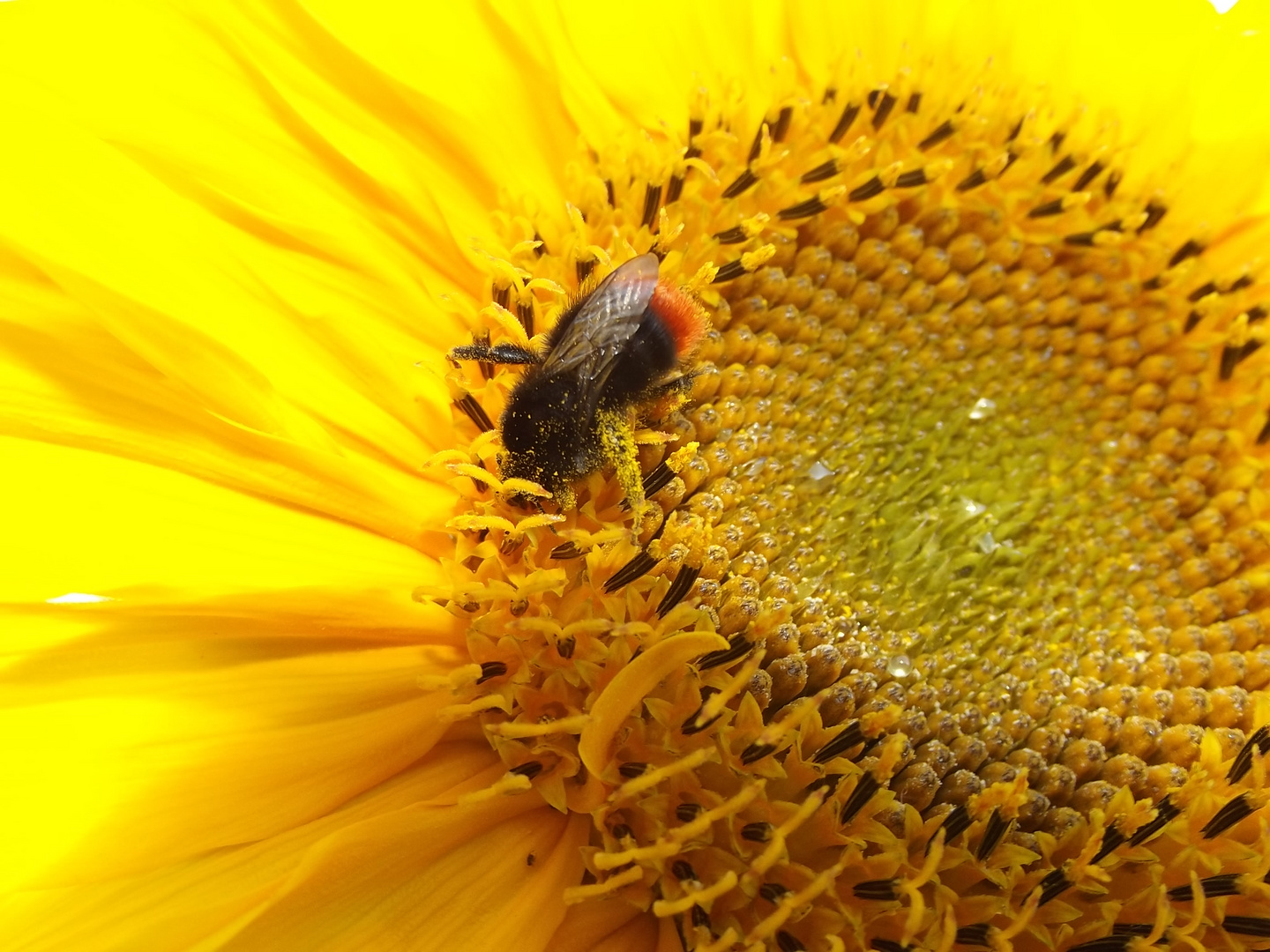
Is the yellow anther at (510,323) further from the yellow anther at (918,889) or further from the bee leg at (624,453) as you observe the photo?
the yellow anther at (918,889)

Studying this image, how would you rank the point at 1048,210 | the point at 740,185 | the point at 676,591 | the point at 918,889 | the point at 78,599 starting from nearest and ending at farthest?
the point at 78,599 < the point at 918,889 < the point at 676,591 < the point at 740,185 < the point at 1048,210

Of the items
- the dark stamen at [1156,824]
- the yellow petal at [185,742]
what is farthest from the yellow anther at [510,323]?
the dark stamen at [1156,824]

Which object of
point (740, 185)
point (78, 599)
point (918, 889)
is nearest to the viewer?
point (78, 599)

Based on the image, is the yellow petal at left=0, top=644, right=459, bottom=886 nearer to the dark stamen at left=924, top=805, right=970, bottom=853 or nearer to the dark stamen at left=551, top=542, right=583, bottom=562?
the dark stamen at left=551, top=542, right=583, bottom=562

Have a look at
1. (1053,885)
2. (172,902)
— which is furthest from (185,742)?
(1053,885)

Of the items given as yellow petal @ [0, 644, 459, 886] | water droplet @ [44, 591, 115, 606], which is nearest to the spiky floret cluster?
yellow petal @ [0, 644, 459, 886]

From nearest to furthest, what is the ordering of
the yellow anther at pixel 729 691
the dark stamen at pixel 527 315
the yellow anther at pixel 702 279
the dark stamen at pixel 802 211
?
the yellow anther at pixel 729 691 < the dark stamen at pixel 527 315 < the yellow anther at pixel 702 279 < the dark stamen at pixel 802 211

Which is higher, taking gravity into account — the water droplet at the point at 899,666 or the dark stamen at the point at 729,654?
the water droplet at the point at 899,666

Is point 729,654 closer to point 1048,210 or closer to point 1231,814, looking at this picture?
point 1231,814
